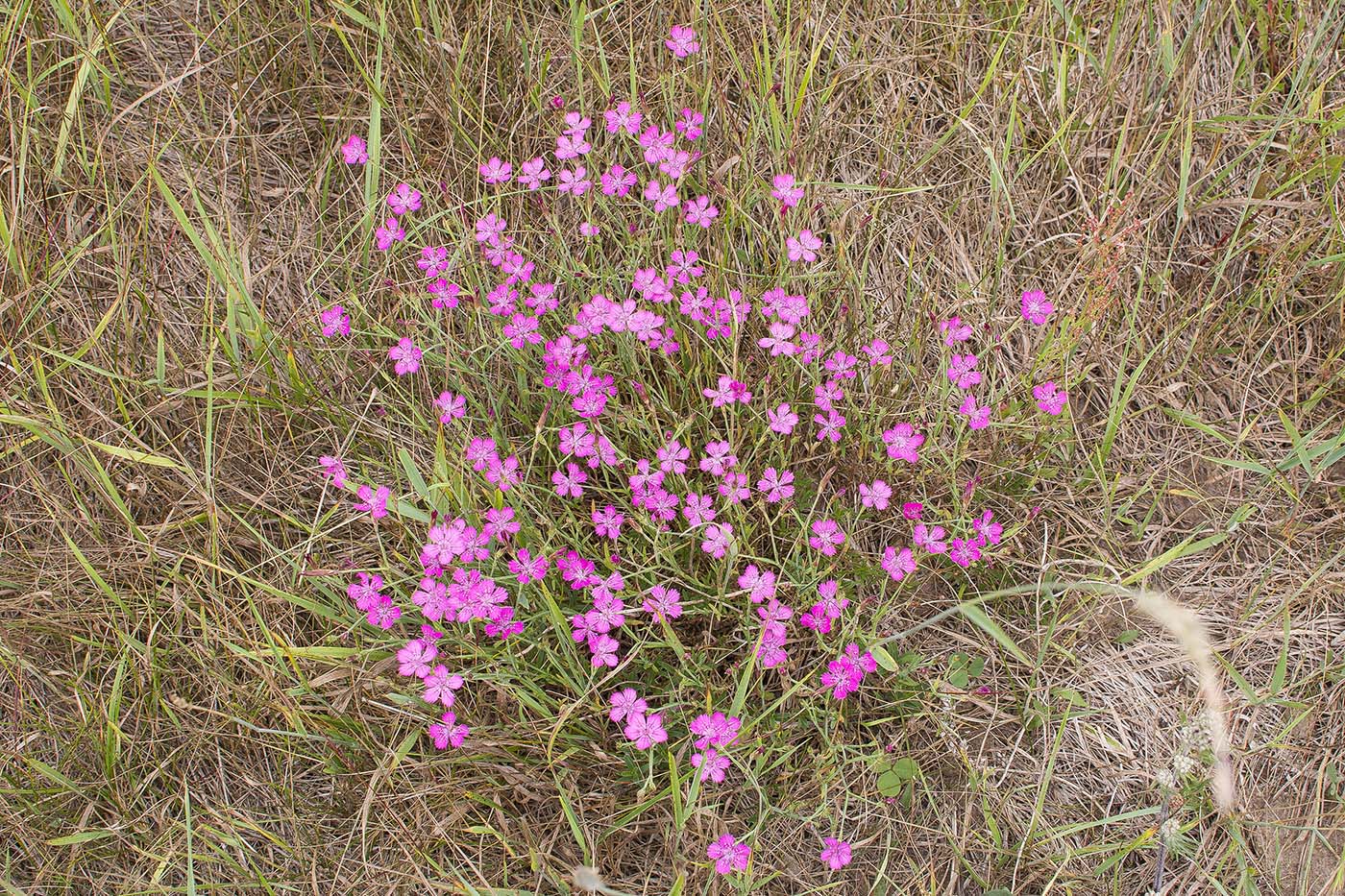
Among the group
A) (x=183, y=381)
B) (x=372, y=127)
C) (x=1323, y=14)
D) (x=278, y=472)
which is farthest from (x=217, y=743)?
(x=1323, y=14)

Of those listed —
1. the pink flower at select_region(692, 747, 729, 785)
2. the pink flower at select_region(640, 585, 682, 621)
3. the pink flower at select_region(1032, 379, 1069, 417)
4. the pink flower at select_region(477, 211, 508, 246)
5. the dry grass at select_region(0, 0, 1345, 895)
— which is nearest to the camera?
the pink flower at select_region(692, 747, 729, 785)

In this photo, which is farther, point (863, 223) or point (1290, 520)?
point (863, 223)

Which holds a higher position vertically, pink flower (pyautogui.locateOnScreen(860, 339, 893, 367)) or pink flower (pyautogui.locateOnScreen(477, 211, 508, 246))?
pink flower (pyautogui.locateOnScreen(477, 211, 508, 246))

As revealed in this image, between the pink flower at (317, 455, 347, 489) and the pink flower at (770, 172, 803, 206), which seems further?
the pink flower at (770, 172, 803, 206)

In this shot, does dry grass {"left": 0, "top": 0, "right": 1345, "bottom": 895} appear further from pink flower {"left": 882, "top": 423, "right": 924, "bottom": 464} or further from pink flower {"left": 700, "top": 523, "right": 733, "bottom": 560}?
pink flower {"left": 700, "top": 523, "right": 733, "bottom": 560}

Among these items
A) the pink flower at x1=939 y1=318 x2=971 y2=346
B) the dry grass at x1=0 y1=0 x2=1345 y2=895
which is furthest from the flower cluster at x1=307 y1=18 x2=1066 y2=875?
the dry grass at x1=0 y1=0 x2=1345 y2=895

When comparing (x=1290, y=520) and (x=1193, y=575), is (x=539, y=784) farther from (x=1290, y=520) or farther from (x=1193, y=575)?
(x=1290, y=520)

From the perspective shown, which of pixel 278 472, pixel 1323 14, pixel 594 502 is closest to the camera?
pixel 594 502

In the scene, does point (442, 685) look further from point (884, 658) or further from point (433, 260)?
point (433, 260)
